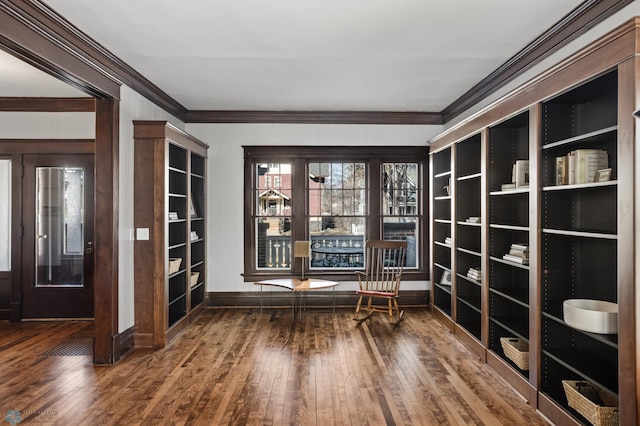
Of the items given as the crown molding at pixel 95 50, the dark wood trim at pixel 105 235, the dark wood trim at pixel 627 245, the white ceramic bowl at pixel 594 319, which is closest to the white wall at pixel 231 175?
the crown molding at pixel 95 50

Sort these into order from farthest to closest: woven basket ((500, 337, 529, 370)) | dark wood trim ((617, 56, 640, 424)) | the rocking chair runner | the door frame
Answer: the rocking chair runner, the door frame, woven basket ((500, 337, 529, 370)), dark wood trim ((617, 56, 640, 424))

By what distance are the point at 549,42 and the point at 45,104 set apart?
225 inches

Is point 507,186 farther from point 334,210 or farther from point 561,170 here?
point 334,210

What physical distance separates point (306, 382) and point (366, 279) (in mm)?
2511

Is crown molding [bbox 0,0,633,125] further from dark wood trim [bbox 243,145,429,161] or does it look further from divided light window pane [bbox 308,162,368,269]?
divided light window pane [bbox 308,162,368,269]

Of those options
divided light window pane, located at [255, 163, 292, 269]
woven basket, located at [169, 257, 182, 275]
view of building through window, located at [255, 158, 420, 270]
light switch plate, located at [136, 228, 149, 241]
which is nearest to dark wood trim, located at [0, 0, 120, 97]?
light switch plate, located at [136, 228, 149, 241]

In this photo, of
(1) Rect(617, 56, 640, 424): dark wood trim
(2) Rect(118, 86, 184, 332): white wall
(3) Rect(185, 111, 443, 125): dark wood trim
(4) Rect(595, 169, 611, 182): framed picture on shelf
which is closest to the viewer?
(1) Rect(617, 56, 640, 424): dark wood trim

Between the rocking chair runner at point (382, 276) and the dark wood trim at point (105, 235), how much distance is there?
9.79ft

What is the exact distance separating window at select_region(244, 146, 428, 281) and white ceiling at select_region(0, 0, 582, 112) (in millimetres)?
1191

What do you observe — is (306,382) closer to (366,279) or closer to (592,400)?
(592,400)

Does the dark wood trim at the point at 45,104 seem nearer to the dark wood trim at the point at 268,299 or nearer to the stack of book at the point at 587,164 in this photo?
the dark wood trim at the point at 268,299

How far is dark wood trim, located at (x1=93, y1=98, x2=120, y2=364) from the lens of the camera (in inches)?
161

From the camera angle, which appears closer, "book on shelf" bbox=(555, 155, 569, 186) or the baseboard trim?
"book on shelf" bbox=(555, 155, 569, 186)

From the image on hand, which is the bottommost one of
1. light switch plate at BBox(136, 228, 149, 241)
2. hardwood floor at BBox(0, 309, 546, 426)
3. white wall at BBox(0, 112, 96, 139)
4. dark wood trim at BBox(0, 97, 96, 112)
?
hardwood floor at BBox(0, 309, 546, 426)
